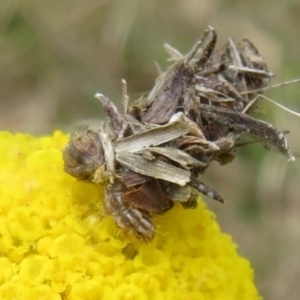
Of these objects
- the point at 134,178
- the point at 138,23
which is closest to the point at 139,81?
the point at 138,23

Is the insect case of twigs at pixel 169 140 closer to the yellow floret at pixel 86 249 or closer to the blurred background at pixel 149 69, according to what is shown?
the yellow floret at pixel 86 249

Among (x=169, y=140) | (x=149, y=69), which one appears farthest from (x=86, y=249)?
(x=149, y=69)

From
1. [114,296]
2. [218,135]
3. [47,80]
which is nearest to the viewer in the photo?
[114,296]

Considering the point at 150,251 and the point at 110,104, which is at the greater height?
the point at 110,104

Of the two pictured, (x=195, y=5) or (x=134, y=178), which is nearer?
(x=134, y=178)

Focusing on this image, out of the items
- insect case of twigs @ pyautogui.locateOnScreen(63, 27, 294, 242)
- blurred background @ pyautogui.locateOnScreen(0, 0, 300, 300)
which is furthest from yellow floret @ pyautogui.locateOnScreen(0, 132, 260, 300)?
blurred background @ pyautogui.locateOnScreen(0, 0, 300, 300)

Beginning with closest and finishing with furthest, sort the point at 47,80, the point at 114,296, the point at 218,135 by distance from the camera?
the point at 114,296, the point at 218,135, the point at 47,80

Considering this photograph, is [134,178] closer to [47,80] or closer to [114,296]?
[114,296]

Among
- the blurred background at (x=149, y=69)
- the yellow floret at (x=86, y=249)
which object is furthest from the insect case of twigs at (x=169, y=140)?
the blurred background at (x=149, y=69)

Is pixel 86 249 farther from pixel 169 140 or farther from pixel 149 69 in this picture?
pixel 149 69
